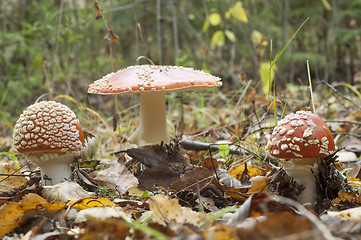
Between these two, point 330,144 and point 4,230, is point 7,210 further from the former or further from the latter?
point 330,144

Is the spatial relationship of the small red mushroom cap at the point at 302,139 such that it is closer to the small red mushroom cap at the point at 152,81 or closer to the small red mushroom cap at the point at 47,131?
the small red mushroom cap at the point at 152,81

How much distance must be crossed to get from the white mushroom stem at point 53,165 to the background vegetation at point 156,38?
5.67ft

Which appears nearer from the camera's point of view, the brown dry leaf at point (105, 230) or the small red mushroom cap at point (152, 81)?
the brown dry leaf at point (105, 230)

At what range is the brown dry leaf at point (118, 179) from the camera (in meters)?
2.18

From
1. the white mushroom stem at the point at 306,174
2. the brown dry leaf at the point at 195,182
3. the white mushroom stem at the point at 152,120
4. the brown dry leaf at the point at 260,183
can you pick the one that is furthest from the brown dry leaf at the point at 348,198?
the white mushroom stem at the point at 152,120

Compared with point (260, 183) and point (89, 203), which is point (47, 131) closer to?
point (89, 203)

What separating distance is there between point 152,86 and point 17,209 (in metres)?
0.96

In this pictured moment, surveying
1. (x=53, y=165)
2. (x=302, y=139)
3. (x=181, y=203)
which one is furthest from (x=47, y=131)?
(x=302, y=139)

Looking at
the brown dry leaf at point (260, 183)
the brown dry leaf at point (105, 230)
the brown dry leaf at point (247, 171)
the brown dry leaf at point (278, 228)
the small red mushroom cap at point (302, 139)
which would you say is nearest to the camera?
the brown dry leaf at point (278, 228)

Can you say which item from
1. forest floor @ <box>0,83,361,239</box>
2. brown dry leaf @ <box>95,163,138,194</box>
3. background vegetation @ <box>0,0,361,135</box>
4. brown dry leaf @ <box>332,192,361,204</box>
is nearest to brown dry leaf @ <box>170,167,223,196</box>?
forest floor @ <box>0,83,361,239</box>

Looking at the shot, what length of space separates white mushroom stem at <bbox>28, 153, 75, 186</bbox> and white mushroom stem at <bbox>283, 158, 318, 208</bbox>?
134cm

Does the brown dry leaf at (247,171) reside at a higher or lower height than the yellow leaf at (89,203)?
lower

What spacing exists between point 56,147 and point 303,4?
911cm

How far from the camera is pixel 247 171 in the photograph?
2.40m
